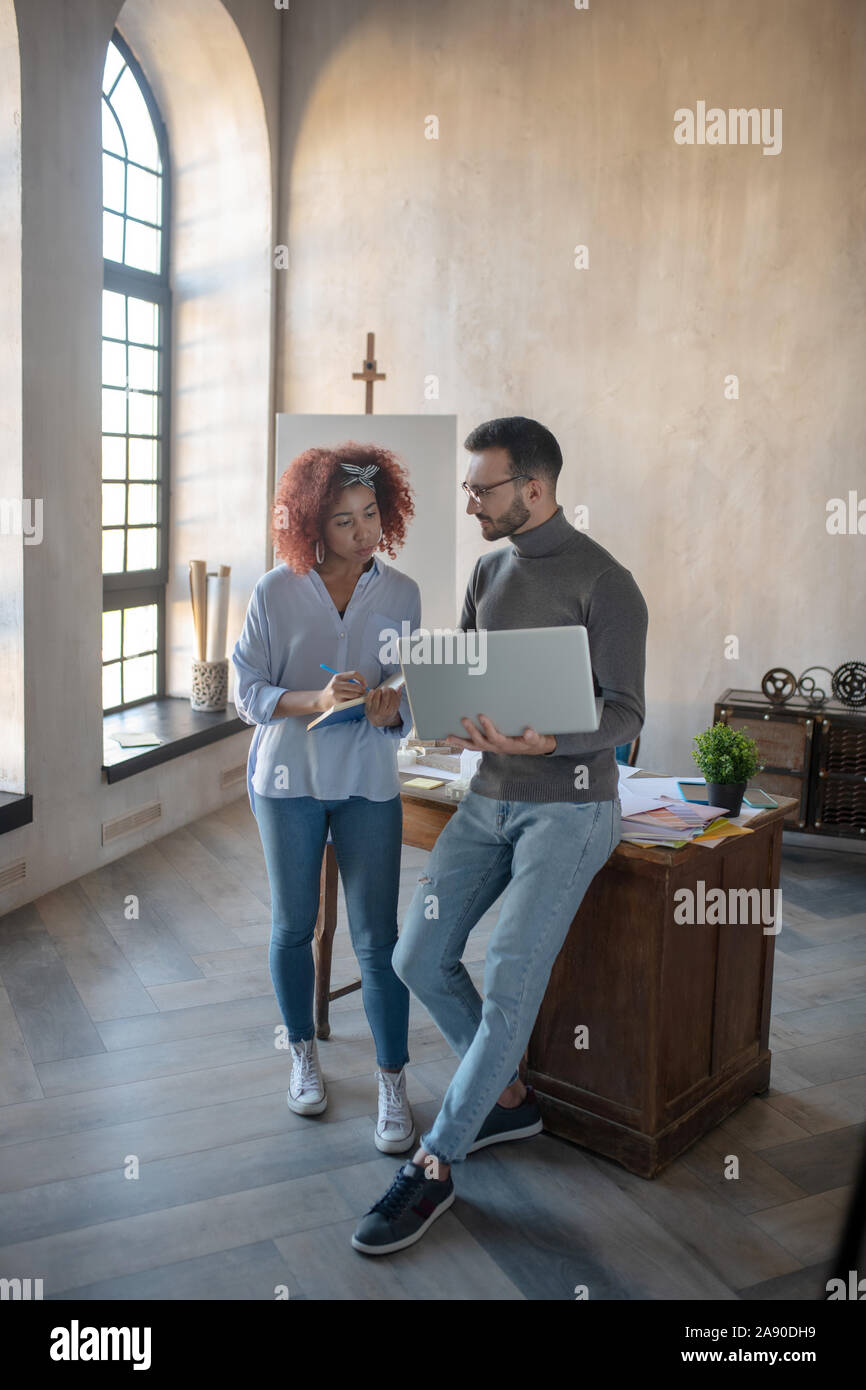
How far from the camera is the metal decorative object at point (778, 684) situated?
16.6 ft

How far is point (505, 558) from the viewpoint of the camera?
2607 millimetres

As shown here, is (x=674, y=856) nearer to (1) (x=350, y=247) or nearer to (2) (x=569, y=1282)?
(2) (x=569, y=1282)

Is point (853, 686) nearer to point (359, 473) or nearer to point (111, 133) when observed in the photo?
point (359, 473)

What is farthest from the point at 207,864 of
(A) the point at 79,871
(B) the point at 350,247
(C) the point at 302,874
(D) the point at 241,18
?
(D) the point at 241,18

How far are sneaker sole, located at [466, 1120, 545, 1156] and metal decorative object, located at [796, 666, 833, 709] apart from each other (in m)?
2.86

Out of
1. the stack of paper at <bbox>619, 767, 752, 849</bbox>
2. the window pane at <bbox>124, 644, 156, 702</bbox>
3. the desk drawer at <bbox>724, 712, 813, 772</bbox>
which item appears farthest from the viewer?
the window pane at <bbox>124, 644, 156, 702</bbox>

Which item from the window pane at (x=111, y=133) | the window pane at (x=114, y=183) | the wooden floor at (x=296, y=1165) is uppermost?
the window pane at (x=111, y=133)

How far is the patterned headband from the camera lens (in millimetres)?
2652

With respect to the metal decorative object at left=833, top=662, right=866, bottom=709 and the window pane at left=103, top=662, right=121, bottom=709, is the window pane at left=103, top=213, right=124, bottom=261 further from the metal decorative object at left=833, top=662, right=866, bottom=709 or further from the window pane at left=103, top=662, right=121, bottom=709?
the metal decorative object at left=833, top=662, right=866, bottom=709

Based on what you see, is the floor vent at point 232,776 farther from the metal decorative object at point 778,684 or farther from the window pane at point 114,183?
the window pane at point 114,183

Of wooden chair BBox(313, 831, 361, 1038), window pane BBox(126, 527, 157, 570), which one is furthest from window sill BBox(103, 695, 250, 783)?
wooden chair BBox(313, 831, 361, 1038)

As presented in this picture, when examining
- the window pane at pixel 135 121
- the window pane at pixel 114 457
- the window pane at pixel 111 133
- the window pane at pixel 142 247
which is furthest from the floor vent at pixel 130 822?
the window pane at pixel 135 121

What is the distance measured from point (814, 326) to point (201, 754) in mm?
3444

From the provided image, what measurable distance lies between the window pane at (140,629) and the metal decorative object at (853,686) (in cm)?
337
